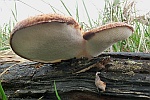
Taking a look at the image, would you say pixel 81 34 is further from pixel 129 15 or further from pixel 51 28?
pixel 129 15

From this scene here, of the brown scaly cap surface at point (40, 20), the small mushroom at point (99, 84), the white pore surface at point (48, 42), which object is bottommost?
the small mushroom at point (99, 84)

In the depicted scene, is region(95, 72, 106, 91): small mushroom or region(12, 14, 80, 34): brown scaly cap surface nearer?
region(12, 14, 80, 34): brown scaly cap surface

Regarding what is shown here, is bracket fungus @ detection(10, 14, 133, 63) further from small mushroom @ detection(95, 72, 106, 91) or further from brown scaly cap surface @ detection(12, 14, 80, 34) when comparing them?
small mushroom @ detection(95, 72, 106, 91)

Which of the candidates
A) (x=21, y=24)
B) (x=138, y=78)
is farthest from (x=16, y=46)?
(x=138, y=78)

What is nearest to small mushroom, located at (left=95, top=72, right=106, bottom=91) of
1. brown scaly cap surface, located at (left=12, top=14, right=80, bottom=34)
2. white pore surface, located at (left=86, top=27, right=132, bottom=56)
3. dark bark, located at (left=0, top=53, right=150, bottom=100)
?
dark bark, located at (left=0, top=53, right=150, bottom=100)

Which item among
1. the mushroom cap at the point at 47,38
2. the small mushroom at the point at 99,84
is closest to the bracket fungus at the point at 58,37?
the mushroom cap at the point at 47,38

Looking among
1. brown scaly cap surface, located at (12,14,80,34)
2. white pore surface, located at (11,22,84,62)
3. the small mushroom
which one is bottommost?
the small mushroom

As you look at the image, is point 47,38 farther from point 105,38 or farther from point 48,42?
point 105,38

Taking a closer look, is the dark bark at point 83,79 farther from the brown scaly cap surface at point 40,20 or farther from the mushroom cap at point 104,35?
the brown scaly cap surface at point 40,20
